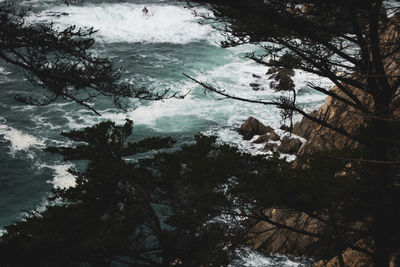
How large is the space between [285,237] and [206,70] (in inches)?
649

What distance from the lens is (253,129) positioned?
678 inches

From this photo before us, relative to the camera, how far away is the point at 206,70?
2459cm

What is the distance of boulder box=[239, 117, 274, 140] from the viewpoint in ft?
56.0

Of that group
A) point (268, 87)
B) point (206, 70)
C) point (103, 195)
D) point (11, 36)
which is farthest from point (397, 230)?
point (206, 70)

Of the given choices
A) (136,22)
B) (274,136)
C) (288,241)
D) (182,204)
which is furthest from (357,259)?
(136,22)

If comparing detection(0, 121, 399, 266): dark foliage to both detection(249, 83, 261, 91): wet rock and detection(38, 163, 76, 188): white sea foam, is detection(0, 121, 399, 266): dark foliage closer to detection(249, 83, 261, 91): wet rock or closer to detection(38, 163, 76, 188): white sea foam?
detection(38, 163, 76, 188): white sea foam

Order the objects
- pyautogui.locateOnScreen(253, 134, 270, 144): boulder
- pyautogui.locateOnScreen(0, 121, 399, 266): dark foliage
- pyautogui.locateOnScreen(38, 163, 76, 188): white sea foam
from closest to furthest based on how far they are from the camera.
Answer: pyautogui.locateOnScreen(0, 121, 399, 266): dark foliage → pyautogui.locateOnScreen(38, 163, 76, 188): white sea foam → pyautogui.locateOnScreen(253, 134, 270, 144): boulder

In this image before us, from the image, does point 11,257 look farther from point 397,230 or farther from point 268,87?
point 268,87

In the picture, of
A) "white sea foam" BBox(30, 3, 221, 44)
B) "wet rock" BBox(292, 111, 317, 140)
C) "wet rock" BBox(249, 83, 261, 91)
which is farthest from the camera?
"white sea foam" BBox(30, 3, 221, 44)

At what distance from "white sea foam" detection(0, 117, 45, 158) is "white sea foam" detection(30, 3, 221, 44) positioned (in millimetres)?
14723

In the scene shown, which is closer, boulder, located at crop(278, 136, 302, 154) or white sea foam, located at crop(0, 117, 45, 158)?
boulder, located at crop(278, 136, 302, 154)

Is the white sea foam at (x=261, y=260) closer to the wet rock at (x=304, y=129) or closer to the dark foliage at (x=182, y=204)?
the dark foliage at (x=182, y=204)

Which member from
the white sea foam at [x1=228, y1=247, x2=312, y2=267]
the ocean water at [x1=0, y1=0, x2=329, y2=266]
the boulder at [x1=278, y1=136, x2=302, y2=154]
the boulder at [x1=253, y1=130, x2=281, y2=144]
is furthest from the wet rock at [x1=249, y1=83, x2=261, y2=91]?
the white sea foam at [x1=228, y1=247, x2=312, y2=267]

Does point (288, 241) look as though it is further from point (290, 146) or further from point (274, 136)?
point (274, 136)
